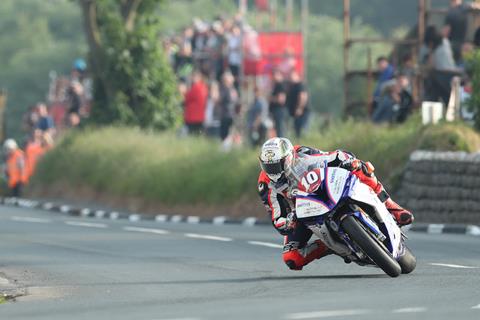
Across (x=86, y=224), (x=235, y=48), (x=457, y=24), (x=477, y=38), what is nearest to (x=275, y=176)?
(x=477, y=38)

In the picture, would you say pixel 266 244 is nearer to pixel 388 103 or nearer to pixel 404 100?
pixel 404 100

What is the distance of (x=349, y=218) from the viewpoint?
15055 mm

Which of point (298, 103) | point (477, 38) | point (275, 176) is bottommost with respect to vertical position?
point (298, 103)

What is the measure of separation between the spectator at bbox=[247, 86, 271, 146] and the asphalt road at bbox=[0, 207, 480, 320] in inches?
314

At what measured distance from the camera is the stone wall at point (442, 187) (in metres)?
22.9

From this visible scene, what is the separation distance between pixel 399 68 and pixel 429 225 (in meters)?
6.79

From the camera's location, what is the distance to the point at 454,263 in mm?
16750

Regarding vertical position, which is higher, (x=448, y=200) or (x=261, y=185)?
(x=261, y=185)

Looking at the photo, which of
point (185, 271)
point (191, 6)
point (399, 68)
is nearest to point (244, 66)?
point (399, 68)

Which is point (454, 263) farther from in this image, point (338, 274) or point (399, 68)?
point (399, 68)

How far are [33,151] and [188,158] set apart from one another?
24.7 ft

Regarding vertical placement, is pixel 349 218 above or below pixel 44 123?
above

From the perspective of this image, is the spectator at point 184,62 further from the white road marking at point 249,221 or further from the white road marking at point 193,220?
the white road marking at point 249,221

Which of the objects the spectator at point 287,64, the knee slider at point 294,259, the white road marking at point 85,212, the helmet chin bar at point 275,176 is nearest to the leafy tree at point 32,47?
the spectator at point 287,64
